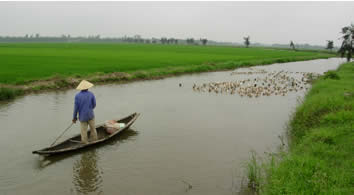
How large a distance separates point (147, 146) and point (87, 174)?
2050 mm

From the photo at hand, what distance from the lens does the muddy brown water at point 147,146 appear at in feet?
19.4

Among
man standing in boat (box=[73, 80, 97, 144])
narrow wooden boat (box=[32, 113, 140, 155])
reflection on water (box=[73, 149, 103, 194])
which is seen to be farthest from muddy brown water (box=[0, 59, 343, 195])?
man standing in boat (box=[73, 80, 97, 144])

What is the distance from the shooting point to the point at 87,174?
6367mm

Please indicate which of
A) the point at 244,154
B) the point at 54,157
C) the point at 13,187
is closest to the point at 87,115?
the point at 54,157

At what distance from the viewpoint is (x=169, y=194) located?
5.50 metres

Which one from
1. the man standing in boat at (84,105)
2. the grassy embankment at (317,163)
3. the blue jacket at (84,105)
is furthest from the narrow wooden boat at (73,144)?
the grassy embankment at (317,163)

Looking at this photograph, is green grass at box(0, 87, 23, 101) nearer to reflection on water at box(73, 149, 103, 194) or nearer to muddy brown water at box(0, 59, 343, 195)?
muddy brown water at box(0, 59, 343, 195)

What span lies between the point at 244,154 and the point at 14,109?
10.0 meters

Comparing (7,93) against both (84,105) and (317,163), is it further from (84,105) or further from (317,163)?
(317,163)

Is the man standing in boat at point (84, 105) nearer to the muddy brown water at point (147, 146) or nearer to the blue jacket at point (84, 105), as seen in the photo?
the blue jacket at point (84, 105)

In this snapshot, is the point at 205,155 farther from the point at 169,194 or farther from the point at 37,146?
the point at 37,146

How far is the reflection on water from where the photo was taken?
18.9ft

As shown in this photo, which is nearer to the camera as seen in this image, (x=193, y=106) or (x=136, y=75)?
(x=193, y=106)

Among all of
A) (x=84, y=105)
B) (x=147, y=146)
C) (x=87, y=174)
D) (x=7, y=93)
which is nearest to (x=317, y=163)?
(x=147, y=146)
